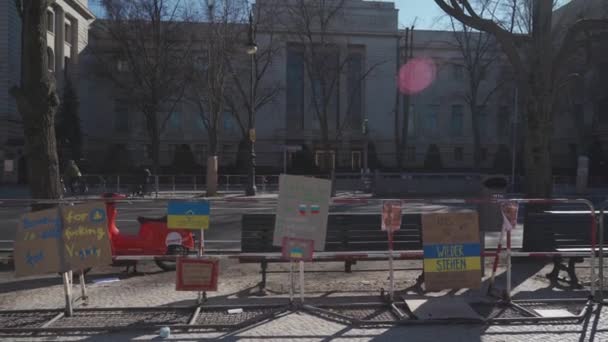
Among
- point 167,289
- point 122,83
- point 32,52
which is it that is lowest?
point 167,289

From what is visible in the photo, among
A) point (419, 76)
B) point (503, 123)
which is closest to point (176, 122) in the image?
point (419, 76)

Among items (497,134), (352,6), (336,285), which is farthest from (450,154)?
(336,285)

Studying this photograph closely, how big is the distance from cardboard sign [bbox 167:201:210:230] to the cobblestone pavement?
42.4 inches

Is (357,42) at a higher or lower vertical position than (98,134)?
higher

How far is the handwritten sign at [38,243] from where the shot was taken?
6434 mm

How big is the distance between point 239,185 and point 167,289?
28138 millimetres

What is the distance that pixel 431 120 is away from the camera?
188 feet

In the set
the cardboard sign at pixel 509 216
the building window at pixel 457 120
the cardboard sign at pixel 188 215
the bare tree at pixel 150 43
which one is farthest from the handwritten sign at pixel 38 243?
the building window at pixel 457 120

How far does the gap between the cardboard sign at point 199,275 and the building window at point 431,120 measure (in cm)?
5251

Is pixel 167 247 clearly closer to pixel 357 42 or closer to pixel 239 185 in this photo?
pixel 239 185

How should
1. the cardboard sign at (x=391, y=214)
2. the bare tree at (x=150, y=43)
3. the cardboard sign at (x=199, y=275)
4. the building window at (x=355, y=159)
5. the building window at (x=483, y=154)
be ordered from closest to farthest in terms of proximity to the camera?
1. the cardboard sign at (x=199, y=275)
2. the cardboard sign at (x=391, y=214)
3. the bare tree at (x=150, y=43)
4. the building window at (x=355, y=159)
5. the building window at (x=483, y=154)

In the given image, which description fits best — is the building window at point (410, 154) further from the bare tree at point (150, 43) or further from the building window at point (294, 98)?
the bare tree at point (150, 43)

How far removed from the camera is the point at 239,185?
35812mm

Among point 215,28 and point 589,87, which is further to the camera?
point 589,87
